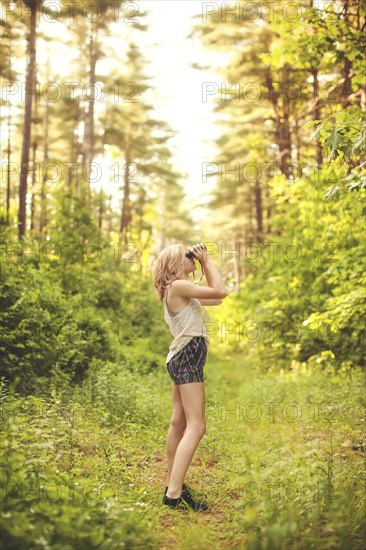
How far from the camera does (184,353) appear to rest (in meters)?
A: 4.54

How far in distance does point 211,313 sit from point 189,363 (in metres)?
23.4

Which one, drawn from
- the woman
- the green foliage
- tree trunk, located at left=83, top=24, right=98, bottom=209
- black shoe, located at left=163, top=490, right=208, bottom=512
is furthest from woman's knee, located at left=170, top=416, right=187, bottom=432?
tree trunk, located at left=83, top=24, right=98, bottom=209

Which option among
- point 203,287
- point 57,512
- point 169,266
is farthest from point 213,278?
point 57,512

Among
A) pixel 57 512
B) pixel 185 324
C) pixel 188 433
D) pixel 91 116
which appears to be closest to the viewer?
pixel 57 512

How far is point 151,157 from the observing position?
29.8 m

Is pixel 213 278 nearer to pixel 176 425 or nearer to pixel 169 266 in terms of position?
pixel 169 266

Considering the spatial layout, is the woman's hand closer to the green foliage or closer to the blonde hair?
the blonde hair

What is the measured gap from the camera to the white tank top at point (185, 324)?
456 cm

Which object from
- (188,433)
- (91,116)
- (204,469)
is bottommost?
(204,469)

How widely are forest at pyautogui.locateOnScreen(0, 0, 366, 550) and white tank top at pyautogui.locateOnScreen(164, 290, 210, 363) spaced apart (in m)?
1.23

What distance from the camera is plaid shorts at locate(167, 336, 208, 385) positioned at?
4.49 m

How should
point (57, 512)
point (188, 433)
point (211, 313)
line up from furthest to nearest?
point (211, 313), point (188, 433), point (57, 512)

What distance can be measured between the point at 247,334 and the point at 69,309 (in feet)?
25.0

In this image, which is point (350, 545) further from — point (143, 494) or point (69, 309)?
point (69, 309)
